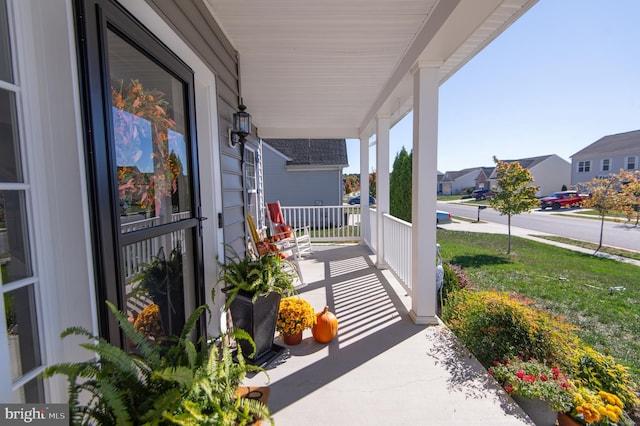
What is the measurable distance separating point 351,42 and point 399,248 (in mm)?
2316

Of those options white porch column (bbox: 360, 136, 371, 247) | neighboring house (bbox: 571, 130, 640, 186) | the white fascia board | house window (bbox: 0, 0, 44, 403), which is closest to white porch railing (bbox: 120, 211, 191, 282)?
house window (bbox: 0, 0, 44, 403)

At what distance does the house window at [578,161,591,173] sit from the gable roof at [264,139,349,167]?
23.0m

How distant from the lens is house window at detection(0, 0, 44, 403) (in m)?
0.82

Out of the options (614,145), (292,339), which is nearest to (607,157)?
(614,145)

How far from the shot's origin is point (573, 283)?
14.7 feet

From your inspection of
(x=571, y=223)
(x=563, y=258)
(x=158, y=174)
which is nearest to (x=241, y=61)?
(x=158, y=174)

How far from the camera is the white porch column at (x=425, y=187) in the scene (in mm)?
2566

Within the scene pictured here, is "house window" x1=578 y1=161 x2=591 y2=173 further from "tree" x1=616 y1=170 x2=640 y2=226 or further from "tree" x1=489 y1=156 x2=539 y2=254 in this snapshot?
"tree" x1=489 y1=156 x2=539 y2=254

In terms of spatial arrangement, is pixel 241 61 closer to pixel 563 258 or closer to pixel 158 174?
pixel 158 174

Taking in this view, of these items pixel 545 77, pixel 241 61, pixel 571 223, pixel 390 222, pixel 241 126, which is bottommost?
pixel 571 223

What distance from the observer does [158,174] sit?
1.61 metres

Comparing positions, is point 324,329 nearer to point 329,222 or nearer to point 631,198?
point 329,222

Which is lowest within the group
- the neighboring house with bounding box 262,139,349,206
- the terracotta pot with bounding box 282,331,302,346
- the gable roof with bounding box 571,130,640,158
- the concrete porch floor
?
the concrete porch floor

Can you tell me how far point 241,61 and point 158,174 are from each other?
6.38ft
